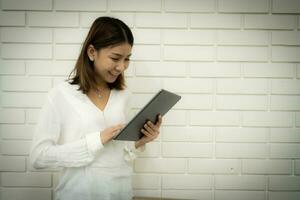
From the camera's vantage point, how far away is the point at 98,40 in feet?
3.92

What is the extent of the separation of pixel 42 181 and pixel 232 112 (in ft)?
3.81

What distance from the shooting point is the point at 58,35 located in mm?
1606

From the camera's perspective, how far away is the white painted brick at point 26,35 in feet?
5.25

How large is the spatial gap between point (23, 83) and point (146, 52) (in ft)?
2.35

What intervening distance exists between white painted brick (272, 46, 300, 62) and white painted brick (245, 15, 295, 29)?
0.40 ft

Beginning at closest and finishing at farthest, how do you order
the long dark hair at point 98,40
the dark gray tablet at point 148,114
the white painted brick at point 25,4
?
the dark gray tablet at point 148,114 < the long dark hair at point 98,40 < the white painted brick at point 25,4

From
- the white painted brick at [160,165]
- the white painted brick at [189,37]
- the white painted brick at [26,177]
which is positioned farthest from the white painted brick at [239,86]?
the white painted brick at [26,177]

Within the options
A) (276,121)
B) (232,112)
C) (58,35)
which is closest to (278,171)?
(276,121)

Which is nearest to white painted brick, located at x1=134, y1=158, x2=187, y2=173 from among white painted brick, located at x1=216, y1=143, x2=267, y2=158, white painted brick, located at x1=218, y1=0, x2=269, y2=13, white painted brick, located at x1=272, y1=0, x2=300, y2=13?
white painted brick, located at x1=216, y1=143, x2=267, y2=158

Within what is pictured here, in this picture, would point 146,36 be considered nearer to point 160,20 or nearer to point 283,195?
point 160,20

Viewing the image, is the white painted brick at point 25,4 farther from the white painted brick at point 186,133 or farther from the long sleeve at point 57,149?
the white painted brick at point 186,133

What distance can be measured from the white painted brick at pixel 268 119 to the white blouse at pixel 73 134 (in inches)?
31.1

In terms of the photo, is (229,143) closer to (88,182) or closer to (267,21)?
(267,21)

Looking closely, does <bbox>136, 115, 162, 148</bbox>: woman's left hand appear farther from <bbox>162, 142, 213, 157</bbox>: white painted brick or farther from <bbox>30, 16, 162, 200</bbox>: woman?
<bbox>162, 142, 213, 157</bbox>: white painted brick
